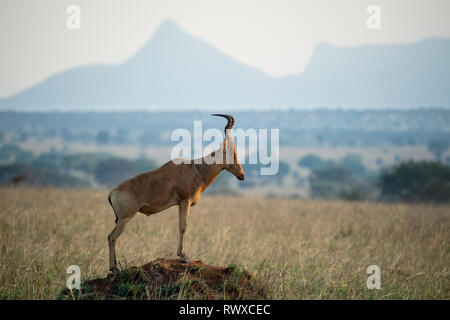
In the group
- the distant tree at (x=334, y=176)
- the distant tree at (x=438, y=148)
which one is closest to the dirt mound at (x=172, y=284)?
the distant tree at (x=334, y=176)

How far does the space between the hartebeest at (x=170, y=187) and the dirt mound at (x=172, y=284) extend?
0.88 feet

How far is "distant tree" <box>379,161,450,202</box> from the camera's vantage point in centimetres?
3497

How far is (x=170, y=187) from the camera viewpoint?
20.3ft

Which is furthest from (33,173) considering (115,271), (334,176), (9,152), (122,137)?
(122,137)

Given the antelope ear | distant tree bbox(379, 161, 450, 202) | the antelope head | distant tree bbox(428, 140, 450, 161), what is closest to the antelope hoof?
the antelope head

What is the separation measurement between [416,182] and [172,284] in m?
33.0

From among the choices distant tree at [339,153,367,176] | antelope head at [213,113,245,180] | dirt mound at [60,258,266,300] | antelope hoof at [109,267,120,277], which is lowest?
dirt mound at [60,258,266,300]

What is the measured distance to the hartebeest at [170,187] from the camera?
605 centimetres

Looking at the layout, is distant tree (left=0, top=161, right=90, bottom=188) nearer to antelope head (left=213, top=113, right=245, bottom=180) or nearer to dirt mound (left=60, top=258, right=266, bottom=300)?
dirt mound (left=60, top=258, right=266, bottom=300)

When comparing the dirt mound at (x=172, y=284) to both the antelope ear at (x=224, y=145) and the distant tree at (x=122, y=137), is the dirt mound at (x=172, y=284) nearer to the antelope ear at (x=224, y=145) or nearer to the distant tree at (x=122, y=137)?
the antelope ear at (x=224, y=145)

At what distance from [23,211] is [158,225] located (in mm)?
3571

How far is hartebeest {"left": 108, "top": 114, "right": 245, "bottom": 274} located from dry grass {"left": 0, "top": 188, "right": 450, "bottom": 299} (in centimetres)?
93
